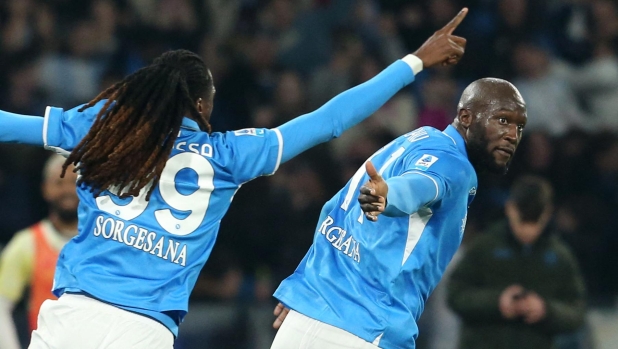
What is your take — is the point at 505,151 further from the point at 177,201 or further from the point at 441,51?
the point at 177,201

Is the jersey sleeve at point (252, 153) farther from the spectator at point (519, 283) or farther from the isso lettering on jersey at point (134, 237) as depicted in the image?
the spectator at point (519, 283)

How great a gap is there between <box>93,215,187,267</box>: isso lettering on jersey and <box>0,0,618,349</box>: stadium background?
3658 mm

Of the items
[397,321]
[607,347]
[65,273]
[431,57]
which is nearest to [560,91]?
[607,347]

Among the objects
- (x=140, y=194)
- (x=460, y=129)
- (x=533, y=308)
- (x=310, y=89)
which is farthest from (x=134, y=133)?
(x=310, y=89)

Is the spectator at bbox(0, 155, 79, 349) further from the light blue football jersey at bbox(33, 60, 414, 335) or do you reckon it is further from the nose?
the nose

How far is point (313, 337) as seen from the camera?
12.4 feet

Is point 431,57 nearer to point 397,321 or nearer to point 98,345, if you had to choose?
point 397,321

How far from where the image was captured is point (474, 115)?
399 cm

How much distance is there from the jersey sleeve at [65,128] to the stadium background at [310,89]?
3.65 m

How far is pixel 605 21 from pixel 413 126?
228 centimetres

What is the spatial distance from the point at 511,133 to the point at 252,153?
3.48ft

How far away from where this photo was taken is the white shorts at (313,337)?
3.74 m

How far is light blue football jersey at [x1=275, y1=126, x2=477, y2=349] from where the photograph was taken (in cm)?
375

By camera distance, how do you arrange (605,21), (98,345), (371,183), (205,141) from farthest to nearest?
(605,21) < (205,141) < (98,345) < (371,183)
